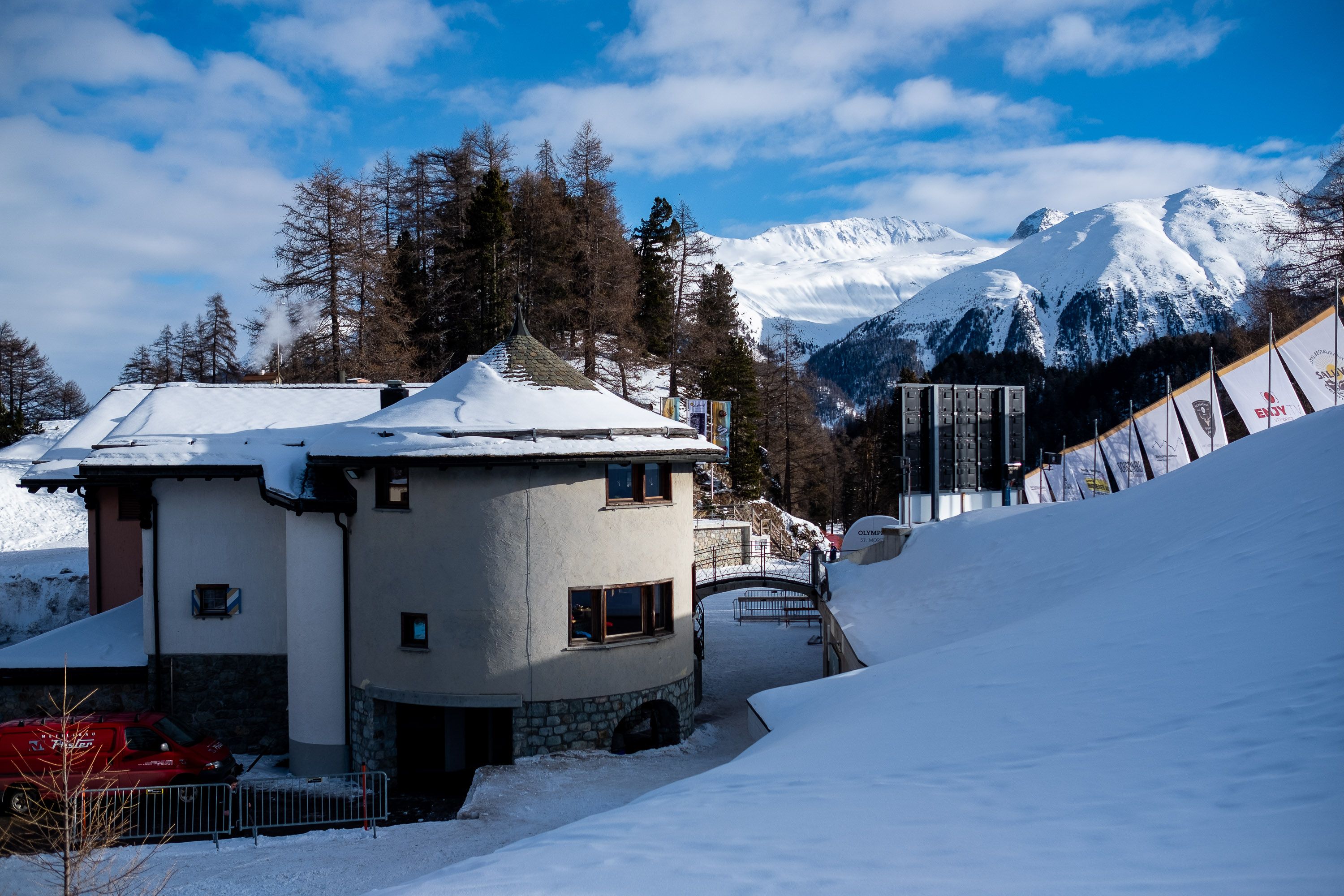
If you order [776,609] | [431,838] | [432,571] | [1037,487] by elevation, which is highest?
[1037,487]

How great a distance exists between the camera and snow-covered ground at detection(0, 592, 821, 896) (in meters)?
11.2

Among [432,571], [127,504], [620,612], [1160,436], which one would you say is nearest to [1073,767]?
[620,612]

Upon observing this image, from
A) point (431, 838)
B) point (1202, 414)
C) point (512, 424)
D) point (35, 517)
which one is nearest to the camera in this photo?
point (431, 838)

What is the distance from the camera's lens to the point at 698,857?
18.3 feet

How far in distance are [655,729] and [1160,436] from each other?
25559mm

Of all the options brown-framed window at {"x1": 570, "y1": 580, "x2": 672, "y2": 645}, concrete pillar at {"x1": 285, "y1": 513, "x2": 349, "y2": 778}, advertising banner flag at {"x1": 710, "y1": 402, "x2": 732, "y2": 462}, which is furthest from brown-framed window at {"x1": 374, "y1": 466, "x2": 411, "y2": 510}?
advertising banner flag at {"x1": 710, "y1": 402, "x2": 732, "y2": 462}

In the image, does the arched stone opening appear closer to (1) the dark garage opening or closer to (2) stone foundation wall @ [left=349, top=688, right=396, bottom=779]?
(1) the dark garage opening

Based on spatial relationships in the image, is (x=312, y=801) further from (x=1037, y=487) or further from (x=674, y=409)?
(x=1037, y=487)

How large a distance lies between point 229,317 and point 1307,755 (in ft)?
271

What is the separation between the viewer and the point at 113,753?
47.7 feet

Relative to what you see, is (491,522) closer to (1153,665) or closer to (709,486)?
(1153,665)

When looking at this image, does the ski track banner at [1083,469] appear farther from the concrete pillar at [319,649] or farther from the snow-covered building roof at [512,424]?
the concrete pillar at [319,649]

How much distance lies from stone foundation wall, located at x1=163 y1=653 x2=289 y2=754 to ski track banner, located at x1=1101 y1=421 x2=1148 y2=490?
31.2 m

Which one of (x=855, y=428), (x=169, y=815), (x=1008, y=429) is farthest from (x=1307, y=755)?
(x=855, y=428)
